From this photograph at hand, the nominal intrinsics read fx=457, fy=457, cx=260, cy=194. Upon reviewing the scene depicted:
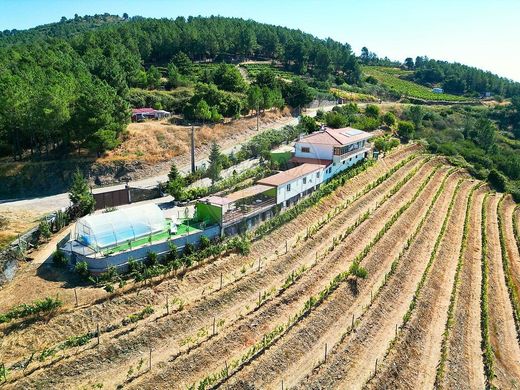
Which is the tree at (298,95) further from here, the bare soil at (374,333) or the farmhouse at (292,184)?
the bare soil at (374,333)

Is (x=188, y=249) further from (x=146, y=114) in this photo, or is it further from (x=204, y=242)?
(x=146, y=114)

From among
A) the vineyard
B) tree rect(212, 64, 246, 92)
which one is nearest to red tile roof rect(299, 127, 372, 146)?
the vineyard

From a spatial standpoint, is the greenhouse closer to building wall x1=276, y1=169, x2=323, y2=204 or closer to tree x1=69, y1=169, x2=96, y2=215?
tree x1=69, y1=169, x2=96, y2=215

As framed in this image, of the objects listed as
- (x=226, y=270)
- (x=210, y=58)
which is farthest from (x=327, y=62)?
(x=226, y=270)

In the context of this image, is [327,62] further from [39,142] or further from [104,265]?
[104,265]

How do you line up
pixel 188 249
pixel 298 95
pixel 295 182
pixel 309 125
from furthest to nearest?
pixel 298 95 → pixel 309 125 → pixel 295 182 → pixel 188 249

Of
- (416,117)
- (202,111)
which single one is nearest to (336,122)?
(202,111)
